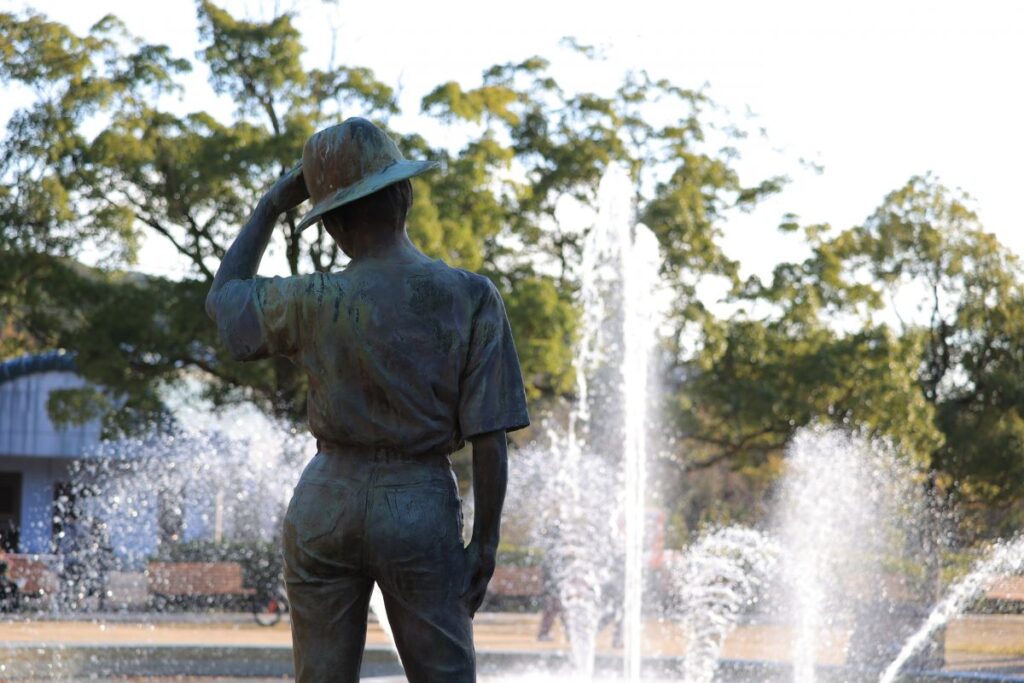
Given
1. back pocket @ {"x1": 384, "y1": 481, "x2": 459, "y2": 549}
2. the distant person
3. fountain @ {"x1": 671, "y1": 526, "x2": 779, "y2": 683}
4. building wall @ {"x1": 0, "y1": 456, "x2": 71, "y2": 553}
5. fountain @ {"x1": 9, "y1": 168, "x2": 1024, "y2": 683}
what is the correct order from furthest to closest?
1. building wall @ {"x1": 0, "y1": 456, "x2": 71, "y2": 553}
2. fountain @ {"x1": 9, "y1": 168, "x2": 1024, "y2": 683}
3. the distant person
4. fountain @ {"x1": 671, "y1": 526, "x2": 779, "y2": 683}
5. back pocket @ {"x1": 384, "y1": 481, "x2": 459, "y2": 549}

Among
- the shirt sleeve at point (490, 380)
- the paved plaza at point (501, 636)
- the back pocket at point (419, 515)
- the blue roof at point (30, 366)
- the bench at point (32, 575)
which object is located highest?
the blue roof at point (30, 366)

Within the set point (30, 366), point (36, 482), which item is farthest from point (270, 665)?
point (36, 482)

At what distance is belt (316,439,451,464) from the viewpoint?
3.44m

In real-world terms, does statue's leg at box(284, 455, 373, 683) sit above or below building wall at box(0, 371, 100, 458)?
below

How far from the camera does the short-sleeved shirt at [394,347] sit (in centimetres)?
342

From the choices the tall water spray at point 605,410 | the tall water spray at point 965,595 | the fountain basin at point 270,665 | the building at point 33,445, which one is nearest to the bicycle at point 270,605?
the tall water spray at point 605,410

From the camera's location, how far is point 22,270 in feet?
65.0

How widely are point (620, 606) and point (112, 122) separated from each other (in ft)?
Result: 29.8

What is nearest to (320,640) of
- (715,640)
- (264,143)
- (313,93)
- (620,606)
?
(715,640)

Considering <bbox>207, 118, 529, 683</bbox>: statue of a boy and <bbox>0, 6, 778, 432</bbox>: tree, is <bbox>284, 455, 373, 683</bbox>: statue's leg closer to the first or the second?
<bbox>207, 118, 529, 683</bbox>: statue of a boy

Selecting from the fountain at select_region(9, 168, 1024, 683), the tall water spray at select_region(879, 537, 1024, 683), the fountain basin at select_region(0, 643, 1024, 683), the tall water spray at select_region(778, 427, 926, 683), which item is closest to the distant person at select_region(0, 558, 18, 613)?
the fountain at select_region(9, 168, 1024, 683)

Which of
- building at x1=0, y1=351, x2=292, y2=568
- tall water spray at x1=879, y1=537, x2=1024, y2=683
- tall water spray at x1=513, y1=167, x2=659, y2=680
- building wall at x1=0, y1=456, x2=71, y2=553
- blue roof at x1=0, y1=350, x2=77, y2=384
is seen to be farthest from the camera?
building wall at x1=0, y1=456, x2=71, y2=553

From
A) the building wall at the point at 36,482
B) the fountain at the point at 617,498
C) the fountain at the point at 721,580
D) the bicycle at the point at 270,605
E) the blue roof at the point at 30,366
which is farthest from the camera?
the building wall at the point at 36,482

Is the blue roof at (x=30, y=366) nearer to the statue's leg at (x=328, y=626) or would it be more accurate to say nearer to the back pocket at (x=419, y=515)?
the statue's leg at (x=328, y=626)
